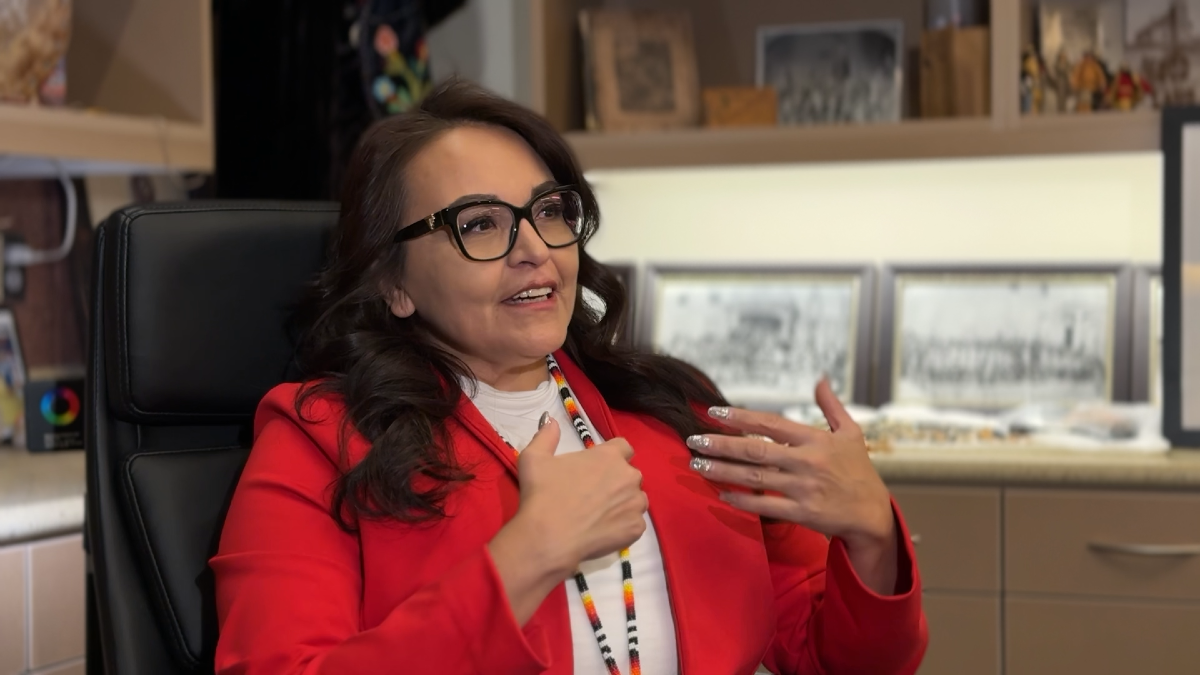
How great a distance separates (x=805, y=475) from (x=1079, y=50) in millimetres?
1673

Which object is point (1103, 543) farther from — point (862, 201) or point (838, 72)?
point (838, 72)

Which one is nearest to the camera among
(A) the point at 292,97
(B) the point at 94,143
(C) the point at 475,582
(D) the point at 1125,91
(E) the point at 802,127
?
(C) the point at 475,582

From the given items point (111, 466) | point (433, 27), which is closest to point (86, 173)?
point (433, 27)

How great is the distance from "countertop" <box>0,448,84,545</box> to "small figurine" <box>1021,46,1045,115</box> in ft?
6.31

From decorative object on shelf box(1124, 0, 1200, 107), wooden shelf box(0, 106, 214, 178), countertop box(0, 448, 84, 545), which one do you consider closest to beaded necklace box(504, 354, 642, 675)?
countertop box(0, 448, 84, 545)

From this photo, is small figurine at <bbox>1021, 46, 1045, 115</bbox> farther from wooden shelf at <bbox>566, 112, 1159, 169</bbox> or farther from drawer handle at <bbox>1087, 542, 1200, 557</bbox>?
drawer handle at <bbox>1087, 542, 1200, 557</bbox>

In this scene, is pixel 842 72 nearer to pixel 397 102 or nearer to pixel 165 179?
pixel 397 102

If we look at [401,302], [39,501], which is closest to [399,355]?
[401,302]

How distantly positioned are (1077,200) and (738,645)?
5.57ft

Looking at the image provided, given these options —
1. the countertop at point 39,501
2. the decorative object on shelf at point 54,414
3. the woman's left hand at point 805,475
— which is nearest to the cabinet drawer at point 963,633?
the woman's left hand at point 805,475

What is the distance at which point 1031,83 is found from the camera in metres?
2.40

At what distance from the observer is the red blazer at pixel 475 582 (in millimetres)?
1068

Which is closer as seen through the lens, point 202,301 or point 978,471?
point 202,301

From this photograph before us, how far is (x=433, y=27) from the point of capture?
114 inches
